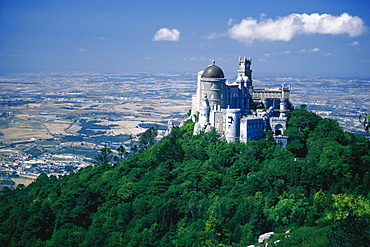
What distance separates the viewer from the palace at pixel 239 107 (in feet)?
185

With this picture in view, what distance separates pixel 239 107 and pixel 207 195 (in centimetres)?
2078

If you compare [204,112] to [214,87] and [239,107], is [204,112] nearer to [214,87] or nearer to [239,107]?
[214,87]

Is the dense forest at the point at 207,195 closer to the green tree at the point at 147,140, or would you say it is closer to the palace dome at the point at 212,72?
the palace dome at the point at 212,72

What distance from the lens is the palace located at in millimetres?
56250

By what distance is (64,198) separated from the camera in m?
50.3

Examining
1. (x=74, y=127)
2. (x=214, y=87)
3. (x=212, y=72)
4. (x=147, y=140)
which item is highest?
(x=212, y=72)

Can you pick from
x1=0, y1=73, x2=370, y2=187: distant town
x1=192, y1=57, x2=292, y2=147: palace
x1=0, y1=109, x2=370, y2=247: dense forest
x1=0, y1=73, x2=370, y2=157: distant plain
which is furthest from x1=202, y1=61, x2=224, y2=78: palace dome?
x1=0, y1=73, x2=370, y2=157: distant plain

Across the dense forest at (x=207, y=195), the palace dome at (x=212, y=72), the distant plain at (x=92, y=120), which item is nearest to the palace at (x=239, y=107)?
the palace dome at (x=212, y=72)

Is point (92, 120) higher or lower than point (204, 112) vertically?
lower

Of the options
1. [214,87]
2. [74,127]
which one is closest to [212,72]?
[214,87]

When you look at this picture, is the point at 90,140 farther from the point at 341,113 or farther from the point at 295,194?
the point at 295,194

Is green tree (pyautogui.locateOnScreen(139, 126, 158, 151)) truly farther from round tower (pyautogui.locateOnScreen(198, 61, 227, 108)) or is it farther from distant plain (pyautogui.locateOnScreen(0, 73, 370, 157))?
distant plain (pyautogui.locateOnScreen(0, 73, 370, 157))

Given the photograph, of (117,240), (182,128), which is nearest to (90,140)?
(182,128)

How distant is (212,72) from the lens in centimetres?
6303
